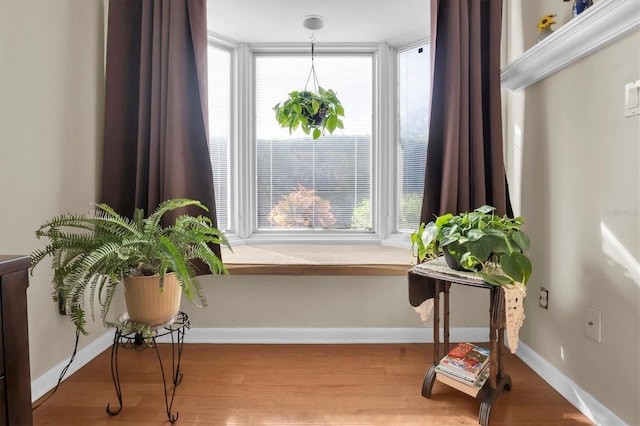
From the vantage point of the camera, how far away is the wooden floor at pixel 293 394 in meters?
1.36

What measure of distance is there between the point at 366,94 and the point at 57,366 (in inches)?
94.1

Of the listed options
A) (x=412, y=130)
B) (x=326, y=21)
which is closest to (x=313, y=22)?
(x=326, y=21)

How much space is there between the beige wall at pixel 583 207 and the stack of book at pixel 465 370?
0.40 meters

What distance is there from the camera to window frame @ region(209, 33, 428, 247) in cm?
242

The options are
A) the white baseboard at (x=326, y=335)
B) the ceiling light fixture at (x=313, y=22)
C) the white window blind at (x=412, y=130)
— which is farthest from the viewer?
the white window blind at (x=412, y=130)

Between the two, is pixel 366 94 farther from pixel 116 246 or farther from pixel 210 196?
pixel 116 246

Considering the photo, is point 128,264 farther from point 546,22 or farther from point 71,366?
point 546,22

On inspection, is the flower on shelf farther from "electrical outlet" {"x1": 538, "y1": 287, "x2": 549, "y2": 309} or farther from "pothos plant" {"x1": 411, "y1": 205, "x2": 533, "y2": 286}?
"electrical outlet" {"x1": 538, "y1": 287, "x2": 549, "y2": 309}

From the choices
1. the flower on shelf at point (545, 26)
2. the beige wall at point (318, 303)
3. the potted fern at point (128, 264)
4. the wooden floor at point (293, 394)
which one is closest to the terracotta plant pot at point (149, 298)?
the potted fern at point (128, 264)

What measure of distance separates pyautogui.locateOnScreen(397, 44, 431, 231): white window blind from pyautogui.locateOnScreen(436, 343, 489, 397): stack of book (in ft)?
3.15

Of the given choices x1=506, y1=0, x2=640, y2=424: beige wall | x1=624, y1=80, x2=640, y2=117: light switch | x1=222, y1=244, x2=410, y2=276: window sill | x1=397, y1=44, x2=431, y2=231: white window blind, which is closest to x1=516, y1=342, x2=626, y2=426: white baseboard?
x1=506, y1=0, x2=640, y2=424: beige wall

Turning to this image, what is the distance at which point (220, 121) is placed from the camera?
240cm

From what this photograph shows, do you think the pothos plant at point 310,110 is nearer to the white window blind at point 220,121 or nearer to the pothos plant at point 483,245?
the white window blind at point 220,121

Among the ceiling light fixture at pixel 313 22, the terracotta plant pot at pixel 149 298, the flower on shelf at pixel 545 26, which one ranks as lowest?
the terracotta plant pot at pixel 149 298
